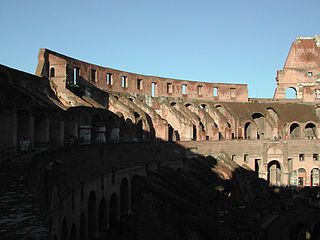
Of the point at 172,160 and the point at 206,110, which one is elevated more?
the point at 206,110

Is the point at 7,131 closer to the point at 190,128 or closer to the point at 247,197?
the point at 247,197

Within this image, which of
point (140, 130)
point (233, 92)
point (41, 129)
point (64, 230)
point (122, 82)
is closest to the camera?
point (64, 230)

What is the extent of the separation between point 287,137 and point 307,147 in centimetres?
324

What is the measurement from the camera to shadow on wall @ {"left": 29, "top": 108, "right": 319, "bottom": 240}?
49.7 feet

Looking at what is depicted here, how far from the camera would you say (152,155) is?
94.7 feet

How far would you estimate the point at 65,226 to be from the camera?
1569 cm

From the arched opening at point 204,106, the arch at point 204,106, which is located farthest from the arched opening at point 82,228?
the arched opening at point 204,106

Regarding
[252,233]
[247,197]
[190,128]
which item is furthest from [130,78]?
[252,233]

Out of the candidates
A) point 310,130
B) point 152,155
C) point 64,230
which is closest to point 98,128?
point 152,155

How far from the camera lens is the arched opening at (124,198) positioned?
24.9m

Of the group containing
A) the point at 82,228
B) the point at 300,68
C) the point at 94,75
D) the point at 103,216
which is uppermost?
the point at 300,68

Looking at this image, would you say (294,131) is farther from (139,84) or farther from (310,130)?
(139,84)

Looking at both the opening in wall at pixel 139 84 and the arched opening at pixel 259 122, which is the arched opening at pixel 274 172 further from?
the opening in wall at pixel 139 84

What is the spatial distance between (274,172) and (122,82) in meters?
18.7
